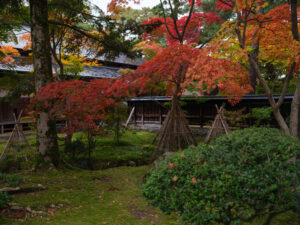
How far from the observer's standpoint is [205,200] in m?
2.93

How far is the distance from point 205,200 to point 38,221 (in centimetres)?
331

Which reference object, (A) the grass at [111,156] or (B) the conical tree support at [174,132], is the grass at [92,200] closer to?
(A) the grass at [111,156]

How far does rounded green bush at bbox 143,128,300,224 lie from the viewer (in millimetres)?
2846

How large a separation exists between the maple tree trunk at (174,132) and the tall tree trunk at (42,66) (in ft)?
13.5

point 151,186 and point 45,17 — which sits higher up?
point 45,17

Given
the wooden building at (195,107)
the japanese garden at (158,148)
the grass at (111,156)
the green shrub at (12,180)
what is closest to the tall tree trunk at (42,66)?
the japanese garden at (158,148)

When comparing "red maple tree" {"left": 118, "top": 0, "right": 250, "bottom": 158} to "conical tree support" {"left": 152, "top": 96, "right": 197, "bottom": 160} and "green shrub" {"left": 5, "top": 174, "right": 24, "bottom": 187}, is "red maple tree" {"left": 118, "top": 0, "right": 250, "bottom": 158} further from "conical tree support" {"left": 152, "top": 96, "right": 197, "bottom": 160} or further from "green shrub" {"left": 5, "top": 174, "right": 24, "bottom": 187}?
"green shrub" {"left": 5, "top": 174, "right": 24, "bottom": 187}

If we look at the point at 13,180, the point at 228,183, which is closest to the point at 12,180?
the point at 13,180

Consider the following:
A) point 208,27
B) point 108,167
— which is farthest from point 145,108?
point 108,167

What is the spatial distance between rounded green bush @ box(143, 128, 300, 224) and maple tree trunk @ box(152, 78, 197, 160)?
19.9 ft

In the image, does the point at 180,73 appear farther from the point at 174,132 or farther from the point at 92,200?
the point at 92,200

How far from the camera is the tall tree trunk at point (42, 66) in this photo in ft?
23.7

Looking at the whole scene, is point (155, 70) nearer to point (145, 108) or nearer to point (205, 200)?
point (205, 200)

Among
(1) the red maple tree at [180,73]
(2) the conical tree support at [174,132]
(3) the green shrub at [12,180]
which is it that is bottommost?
(3) the green shrub at [12,180]
